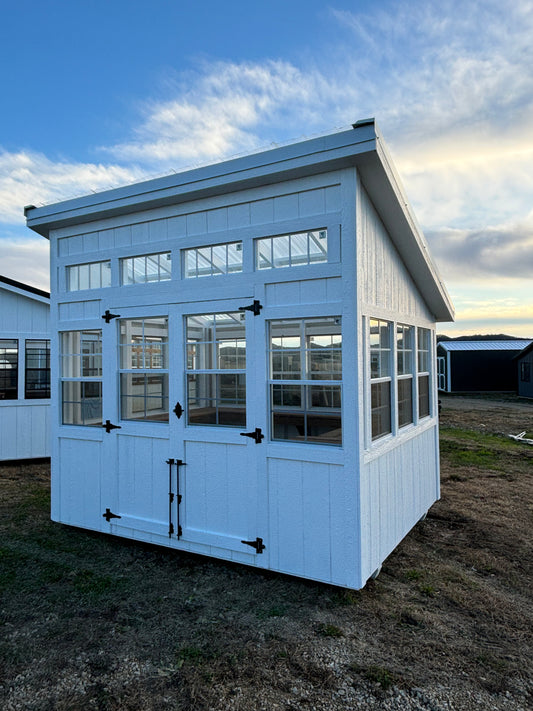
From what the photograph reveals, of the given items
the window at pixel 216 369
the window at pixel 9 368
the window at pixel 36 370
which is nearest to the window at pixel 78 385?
the window at pixel 216 369

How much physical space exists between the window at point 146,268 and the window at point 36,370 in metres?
4.95

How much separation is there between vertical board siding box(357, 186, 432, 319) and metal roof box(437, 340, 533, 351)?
2369 centimetres

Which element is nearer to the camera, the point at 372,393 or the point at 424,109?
the point at 372,393

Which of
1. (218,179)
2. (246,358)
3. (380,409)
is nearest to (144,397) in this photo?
(246,358)

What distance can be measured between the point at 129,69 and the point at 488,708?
25.5ft

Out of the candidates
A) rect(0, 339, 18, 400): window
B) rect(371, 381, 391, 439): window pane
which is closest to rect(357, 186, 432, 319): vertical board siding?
rect(371, 381, 391, 439): window pane

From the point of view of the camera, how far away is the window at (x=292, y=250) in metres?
3.57

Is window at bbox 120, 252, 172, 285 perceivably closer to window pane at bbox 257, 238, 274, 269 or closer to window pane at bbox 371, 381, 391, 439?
window pane at bbox 257, 238, 274, 269

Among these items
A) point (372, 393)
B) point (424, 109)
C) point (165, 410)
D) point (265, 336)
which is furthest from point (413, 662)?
point (424, 109)

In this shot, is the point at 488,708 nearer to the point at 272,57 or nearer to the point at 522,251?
the point at 272,57

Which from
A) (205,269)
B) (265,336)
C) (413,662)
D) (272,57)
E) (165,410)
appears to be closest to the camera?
(413,662)

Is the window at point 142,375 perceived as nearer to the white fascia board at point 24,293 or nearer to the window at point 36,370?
the white fascia board at point 24,293

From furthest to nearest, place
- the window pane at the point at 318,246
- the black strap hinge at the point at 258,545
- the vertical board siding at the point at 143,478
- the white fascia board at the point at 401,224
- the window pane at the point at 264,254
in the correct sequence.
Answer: the vertical board siding at the point at 143,478 → the window pane at the point at 264,254 → the black strap hinge at the point at 258,545 → the window pane at the point at 318,246 → the white fascia board at the point at 401,224

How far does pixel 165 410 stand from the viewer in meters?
4.49
